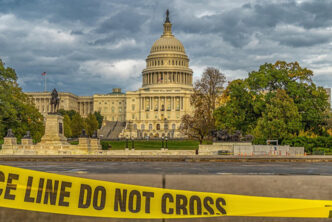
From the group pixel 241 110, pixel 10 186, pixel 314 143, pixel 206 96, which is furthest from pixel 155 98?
pixel 10 186

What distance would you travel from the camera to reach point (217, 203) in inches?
240

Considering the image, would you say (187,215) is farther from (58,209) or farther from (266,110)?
(266,110)

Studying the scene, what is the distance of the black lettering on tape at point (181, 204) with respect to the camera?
6.06m

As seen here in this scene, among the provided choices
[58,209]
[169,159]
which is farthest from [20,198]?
[169,159]

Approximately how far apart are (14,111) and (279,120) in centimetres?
3126

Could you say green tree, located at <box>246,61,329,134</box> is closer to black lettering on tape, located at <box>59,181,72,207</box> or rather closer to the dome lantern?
black lettering on tape, located at <box>59,181,72,207</box>

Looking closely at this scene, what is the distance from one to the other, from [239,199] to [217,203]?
293 mm

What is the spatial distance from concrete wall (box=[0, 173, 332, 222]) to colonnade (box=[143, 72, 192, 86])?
16909cm

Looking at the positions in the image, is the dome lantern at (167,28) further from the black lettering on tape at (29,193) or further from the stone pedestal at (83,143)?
the black lettering on tape at (29,193)

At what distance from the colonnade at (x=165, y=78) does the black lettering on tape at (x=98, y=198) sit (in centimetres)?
Answer: 16923

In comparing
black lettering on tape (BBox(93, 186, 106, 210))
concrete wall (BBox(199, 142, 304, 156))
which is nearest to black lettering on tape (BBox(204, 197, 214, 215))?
black lettering on tape (BBox(93, 186, 106, 210))

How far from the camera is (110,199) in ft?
19.6

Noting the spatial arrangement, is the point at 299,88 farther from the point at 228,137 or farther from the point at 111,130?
the point at 111,130

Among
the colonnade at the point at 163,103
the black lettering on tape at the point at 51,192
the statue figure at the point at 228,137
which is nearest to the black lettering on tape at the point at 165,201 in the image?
the black lettering on tape at the point at 51,192
